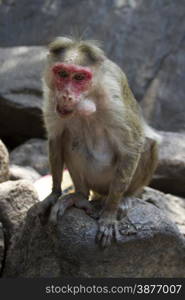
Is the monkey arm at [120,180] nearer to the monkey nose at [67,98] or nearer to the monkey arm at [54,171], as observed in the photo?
the monkey arm at [54,171]

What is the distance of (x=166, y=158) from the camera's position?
824 centimetres

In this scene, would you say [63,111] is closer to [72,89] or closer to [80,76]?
[72,89]

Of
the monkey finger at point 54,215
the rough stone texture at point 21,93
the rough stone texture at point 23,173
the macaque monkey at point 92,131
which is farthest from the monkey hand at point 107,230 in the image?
the rough stone texture at point 21,93

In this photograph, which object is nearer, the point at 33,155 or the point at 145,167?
the point at 145,167

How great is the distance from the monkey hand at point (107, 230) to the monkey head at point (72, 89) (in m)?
1.00

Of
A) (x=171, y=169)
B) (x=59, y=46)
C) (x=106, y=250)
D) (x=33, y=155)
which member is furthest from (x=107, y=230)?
(x=33, y=155)

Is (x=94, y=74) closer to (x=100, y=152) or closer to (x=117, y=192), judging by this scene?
(x=100, y=152)

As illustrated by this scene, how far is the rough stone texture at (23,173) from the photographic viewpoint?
8094mm

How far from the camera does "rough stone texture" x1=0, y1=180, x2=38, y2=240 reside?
→ 5.75 meters

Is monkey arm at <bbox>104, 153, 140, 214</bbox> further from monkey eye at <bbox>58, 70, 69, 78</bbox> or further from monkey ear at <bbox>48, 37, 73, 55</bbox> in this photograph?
monkey ear at <bbox>48, 37, 73, 55</bbox>

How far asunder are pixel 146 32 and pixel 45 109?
19.7 ft

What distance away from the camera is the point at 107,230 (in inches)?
197

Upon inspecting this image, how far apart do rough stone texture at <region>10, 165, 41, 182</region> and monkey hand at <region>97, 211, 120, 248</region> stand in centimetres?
316

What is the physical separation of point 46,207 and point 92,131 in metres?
0.88
